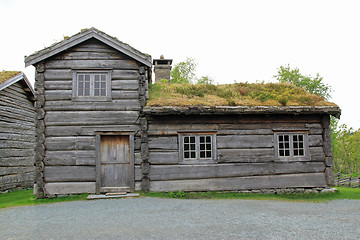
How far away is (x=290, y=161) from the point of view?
1124 centimetres

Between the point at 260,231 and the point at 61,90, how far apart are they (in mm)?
8625

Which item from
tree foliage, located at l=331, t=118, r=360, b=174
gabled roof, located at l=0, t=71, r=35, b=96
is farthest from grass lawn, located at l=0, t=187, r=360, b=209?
tree foliage, located at l=331, t=118, r=360, b=174

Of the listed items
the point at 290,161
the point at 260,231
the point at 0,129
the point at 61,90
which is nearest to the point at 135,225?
the point at 260,231

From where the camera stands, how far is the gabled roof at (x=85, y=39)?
34.8 ft

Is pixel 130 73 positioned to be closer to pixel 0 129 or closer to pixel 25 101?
pixel 0 129

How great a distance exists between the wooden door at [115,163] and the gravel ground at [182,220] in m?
1.14

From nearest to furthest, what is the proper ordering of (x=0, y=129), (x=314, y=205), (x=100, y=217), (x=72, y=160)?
(x=100, y=217)
(x=314, y=205)
(x=72, y=160)
(x=0, y=129)

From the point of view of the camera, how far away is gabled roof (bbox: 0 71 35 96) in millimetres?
13773

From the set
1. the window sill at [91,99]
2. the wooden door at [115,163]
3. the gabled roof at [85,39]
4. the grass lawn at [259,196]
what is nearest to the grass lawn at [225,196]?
the grass lawn at [259,196]

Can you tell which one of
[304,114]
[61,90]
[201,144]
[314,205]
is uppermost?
[61,90]

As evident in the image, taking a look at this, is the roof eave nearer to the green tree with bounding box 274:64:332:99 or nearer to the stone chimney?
the stone chimney

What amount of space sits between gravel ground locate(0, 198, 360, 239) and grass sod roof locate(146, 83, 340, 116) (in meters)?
3.47

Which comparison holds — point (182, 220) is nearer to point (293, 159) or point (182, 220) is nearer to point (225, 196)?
point (225, 196)

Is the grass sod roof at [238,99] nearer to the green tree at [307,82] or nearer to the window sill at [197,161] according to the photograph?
the window sill at [197,161]
